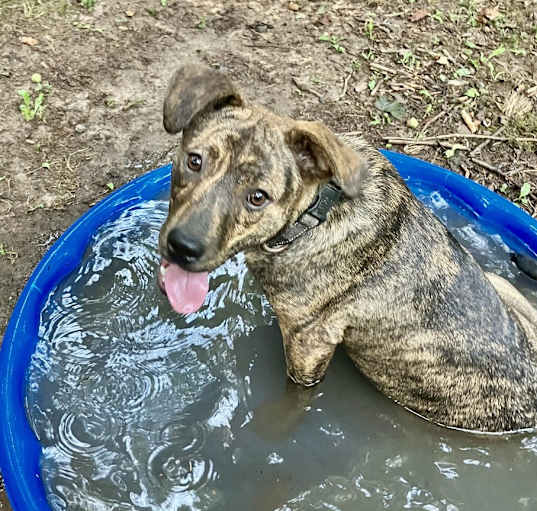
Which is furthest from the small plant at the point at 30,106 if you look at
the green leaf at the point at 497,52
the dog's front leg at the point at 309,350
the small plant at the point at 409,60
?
the green leaf at the point at 497,52

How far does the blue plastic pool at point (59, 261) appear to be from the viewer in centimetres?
388

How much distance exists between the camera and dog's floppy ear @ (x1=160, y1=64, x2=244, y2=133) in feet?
10.8

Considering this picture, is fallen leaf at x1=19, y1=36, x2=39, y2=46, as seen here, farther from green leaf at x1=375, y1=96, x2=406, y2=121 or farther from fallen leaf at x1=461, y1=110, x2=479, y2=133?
fallen leaf at x1=461, y1=110, x2=479, y2=133

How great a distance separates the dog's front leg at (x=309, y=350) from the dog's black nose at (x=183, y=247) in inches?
43.9

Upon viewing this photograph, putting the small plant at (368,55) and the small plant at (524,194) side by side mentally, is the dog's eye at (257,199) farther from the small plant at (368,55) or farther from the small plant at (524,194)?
the small plant at (368,55)

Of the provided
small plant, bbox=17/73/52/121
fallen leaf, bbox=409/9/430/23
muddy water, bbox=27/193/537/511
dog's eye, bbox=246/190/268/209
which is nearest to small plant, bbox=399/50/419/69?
fallen leaf, bbox=409/9/430/23

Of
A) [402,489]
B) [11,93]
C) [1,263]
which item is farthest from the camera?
[11,93]

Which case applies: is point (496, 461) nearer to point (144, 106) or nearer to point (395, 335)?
point (395, 335)

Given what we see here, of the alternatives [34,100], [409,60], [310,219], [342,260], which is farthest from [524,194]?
[34,100]

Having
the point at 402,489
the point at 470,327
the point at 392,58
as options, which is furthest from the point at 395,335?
the point at 392,58

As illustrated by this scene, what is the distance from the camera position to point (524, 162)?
20.9 ft

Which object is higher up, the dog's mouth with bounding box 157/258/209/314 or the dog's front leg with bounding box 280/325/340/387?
the dog's mouth with bounding box 157/258/209/314

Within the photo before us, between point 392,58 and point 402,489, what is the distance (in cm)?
475

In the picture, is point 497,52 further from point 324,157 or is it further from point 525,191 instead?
point 324,157
